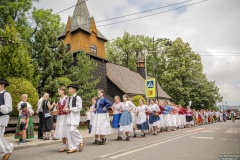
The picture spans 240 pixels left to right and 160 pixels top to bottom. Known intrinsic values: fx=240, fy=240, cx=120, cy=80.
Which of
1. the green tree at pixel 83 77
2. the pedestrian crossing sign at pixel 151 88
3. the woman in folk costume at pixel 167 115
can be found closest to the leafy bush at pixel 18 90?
the green tree at pixel 83 77

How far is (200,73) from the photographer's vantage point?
163 feet

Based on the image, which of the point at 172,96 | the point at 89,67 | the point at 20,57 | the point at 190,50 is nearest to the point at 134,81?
the point at 172,96

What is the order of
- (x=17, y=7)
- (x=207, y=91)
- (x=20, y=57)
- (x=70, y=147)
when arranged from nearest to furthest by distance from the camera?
(x=70, y=147), (x=20, y=57), (x=17, y=7), (x=207, y=91)

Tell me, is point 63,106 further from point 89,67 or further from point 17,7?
point 17,7

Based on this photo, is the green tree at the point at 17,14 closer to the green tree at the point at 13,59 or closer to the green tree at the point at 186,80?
the green tree at the point at 13,59

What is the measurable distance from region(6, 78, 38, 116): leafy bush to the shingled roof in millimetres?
19782

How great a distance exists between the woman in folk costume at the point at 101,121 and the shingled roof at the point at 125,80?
24187mm

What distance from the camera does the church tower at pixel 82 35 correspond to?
99.7 feet

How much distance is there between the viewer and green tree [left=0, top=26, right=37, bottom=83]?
49.9 feet

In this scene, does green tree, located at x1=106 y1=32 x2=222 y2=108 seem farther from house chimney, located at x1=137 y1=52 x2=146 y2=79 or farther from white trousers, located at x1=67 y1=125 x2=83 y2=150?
white trousers, located at x1=67 y1=125 x2=83 y2=150

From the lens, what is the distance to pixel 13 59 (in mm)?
15383

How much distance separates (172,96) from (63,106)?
4347cm

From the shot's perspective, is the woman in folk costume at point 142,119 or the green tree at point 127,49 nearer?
the woman in folk costume at point 142,119

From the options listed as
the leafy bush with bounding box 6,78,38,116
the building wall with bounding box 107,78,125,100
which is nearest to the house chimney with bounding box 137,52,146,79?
the building wall with bounding box 107,78,125,100
